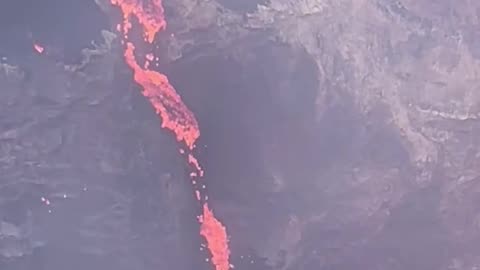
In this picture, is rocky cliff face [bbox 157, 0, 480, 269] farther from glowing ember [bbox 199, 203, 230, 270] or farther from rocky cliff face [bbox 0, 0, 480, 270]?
glowing ember [bbox 199, 203, 230, 270]

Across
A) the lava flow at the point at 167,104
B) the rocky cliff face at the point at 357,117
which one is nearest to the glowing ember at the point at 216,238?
the lava flow at the point at 167,104

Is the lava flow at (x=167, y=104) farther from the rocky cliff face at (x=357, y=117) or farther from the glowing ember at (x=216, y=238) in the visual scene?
the rocky cliff face at (x=357, y=117)

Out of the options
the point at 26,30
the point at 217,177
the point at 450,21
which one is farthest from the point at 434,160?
the point at 26,30

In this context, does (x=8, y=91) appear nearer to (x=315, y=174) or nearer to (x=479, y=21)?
(x=315, y=174)

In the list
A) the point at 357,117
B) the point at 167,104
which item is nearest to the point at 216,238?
the point at 167,104

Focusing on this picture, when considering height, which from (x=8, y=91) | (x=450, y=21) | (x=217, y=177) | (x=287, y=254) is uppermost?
(x=450, y=21)

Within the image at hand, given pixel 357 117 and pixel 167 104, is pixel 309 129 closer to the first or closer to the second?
pixel 357 117
